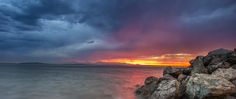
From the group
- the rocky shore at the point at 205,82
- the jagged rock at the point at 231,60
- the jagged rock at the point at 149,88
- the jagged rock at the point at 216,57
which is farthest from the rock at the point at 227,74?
the jagged rock at the point at 149,88

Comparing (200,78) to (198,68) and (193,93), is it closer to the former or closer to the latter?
(193,93)

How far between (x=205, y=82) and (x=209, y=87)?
612 mm

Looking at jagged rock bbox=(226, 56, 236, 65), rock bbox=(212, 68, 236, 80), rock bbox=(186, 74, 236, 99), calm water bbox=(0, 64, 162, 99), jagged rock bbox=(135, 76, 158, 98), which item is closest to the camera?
rock bbox=(186, 74, 236, 99)

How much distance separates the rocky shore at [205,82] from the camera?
37.4 feet

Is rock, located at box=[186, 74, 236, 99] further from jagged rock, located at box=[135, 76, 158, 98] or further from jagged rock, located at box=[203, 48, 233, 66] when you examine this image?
jagged rock, located at box=[135, 76, 158, 98]

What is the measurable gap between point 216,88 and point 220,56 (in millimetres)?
8347

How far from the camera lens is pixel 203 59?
19453 mm

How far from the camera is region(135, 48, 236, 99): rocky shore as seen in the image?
1140 centimetres

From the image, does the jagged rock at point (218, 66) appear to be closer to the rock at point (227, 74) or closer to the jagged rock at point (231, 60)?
the jagged rock at point (231, 60)

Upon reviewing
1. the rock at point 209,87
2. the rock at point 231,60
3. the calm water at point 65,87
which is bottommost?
the calm water at point 65,87

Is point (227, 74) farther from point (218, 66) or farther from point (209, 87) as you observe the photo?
point (209, 87)

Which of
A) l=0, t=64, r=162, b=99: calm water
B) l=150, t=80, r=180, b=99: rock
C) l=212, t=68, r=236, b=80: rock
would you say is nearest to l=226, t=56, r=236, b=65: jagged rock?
l=212, t=68, r=236, b=80: rock

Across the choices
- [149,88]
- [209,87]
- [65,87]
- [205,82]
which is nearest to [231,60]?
[205,82]

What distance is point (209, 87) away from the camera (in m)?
11.3
